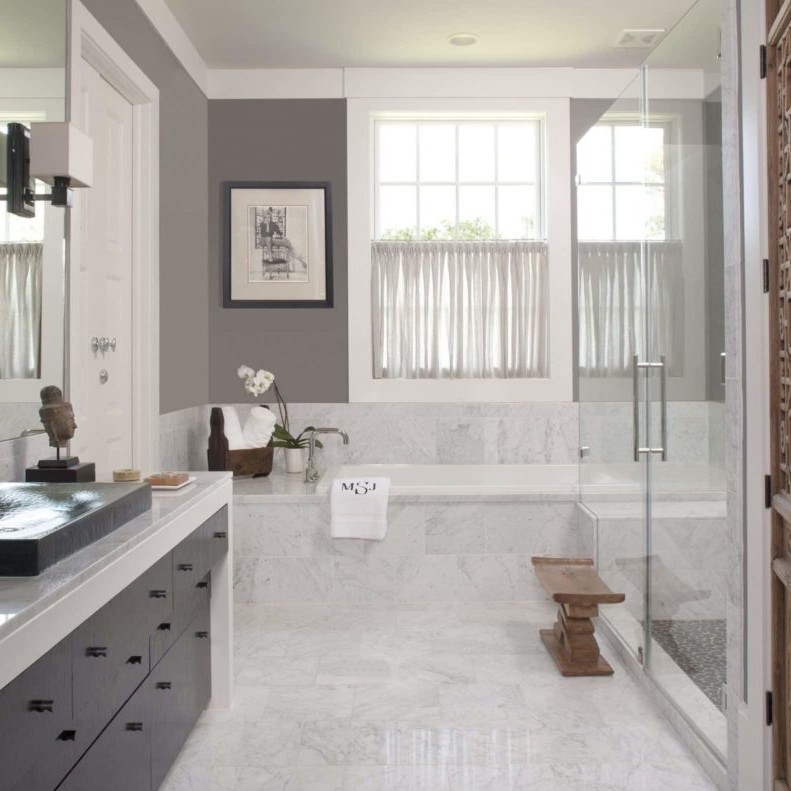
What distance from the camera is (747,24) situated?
1.98 m

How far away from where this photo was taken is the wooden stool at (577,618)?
3062mm

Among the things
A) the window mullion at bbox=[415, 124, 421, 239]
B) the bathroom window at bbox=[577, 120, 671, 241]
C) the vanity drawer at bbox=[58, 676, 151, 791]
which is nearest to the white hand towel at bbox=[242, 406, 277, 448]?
the window mullion at bbox=[415, 124, 421, 239]

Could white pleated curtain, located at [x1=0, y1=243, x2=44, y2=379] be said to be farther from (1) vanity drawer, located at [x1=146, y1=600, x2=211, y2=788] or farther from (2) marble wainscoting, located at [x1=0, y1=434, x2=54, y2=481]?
(1) vanity drawer, located at [x1=146, y1=600, x2=211, y2=788]

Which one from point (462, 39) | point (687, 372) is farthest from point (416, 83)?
point (687, 372)

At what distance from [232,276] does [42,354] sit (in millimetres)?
2389

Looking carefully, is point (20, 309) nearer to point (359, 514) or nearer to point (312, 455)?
point (359, 514)

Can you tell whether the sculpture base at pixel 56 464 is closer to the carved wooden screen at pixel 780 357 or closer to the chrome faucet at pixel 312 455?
the carved wooden screen at pixel 780 357

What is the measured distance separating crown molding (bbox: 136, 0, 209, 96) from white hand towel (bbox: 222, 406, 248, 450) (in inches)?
69.2

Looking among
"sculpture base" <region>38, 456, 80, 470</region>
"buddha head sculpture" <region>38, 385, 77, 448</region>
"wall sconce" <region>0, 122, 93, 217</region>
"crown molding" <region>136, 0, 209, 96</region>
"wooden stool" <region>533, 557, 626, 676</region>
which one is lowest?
"wooden stool" <region>533, 557, 626, 676</region>

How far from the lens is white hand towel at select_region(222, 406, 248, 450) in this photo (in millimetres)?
4436

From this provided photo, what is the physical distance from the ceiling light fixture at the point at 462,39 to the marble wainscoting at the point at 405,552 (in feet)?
7.65

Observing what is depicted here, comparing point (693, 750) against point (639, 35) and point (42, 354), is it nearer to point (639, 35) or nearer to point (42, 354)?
point (42, 354)

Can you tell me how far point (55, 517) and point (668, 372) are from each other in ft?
6.24

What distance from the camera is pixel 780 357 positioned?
186 centimetres
